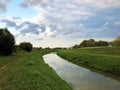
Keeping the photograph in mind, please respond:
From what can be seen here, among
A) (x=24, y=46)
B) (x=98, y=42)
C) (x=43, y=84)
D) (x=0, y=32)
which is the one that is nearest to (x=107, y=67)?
(x=43, y=84)

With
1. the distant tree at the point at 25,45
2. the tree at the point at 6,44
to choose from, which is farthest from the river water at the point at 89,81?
the distant tree at the point at 25,45

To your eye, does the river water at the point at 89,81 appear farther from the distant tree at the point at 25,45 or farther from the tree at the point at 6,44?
the distant tree at the point at 25,45

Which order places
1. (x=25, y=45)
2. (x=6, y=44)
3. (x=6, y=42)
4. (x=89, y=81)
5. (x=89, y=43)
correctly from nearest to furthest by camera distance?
(x=89, y=81), (x=6, y=44), (x=6, y=42), (x=25, y=45), (x=89, y=43)

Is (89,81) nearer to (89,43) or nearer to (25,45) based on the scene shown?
(25,45)

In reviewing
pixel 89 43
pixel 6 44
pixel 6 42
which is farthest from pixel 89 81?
pixel 89 43

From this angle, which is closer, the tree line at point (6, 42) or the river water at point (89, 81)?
the river water at point (89, 81)

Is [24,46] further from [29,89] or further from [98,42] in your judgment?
[29,89]

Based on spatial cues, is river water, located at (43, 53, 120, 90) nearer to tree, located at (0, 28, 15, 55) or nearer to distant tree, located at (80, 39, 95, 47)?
tree, located at (0, 28, 15, 55)

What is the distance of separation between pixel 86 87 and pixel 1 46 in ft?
176

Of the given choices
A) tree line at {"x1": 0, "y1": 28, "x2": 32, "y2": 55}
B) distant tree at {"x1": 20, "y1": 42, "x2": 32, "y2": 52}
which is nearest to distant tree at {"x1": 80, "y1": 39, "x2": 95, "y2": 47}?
distant tree at {"x1": 20, "y1": 42, "x2": 32, "y2": 52}

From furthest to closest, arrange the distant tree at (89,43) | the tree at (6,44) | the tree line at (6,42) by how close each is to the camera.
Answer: the distant tree at (89,43) → the tree line at (6,42) → the tree at (6,44)

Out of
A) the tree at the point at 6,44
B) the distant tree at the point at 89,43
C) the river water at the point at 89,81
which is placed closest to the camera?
the river water at the point at 89,81

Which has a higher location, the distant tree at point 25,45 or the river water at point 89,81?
the distant tree at point 25,45

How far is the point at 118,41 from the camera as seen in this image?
12800 centimetres
